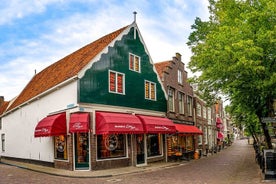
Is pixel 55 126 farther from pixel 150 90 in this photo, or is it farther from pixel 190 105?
pixel 190 105

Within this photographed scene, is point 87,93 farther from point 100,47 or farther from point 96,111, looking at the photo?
point 100,47

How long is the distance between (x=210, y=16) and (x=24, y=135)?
16.9 metres

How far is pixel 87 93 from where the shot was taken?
1864cm

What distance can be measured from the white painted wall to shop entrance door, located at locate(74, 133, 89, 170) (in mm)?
2070

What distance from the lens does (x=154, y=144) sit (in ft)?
81.7

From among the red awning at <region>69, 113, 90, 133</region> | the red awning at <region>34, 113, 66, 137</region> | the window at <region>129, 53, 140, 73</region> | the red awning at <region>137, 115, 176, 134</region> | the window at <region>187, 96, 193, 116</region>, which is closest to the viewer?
the red awning at <region>69, 113, 90, 133</region>

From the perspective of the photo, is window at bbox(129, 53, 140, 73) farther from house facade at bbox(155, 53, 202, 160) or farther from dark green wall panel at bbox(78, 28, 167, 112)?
house facade at bbox(155, 53, 202, 160)

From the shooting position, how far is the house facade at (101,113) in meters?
18.4

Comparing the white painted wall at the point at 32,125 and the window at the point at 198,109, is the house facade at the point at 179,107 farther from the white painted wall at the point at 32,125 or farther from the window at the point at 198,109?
the white painted wall at the point at 32,125

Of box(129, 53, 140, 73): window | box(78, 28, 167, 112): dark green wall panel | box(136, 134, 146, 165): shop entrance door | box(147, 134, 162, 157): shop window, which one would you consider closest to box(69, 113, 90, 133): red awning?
box(78, 28, 167, 112): dark green wall panel

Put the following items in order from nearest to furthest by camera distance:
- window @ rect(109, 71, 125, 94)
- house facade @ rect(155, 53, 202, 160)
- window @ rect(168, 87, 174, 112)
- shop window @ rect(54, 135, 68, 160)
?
shop window @ rect(54, 135, 68, 160) < window @ rect(109, 71, 125, 94) < house facade @ rect(155, 53, 202, 160) < window @ rect(168, 87, 174, 112)

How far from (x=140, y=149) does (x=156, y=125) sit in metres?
2.02

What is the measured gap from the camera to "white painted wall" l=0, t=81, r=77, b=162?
19.6 meters

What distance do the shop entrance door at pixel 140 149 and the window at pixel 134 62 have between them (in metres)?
4.71
